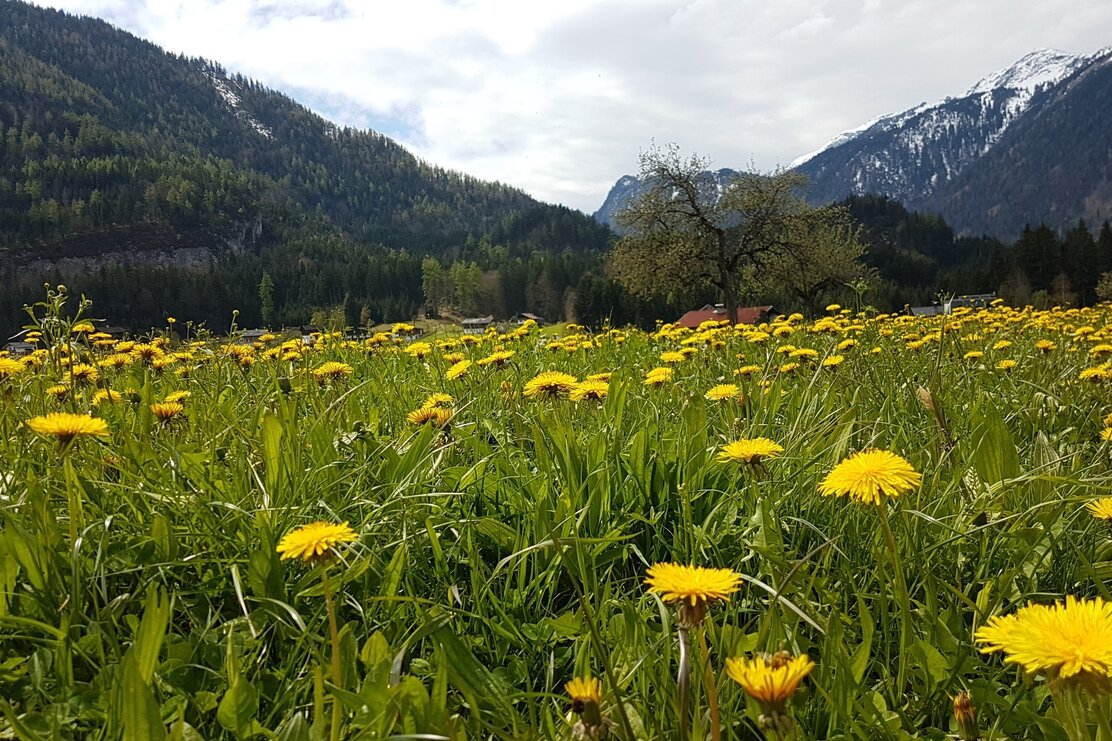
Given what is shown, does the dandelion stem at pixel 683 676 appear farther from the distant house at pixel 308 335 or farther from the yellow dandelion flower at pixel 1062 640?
the distant house at pixel 308 335

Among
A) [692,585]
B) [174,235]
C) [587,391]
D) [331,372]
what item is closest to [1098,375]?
[587,391]

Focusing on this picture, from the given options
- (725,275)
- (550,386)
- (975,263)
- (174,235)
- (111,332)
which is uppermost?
(174,235)

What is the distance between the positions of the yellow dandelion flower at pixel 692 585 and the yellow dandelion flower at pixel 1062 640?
0.89ft

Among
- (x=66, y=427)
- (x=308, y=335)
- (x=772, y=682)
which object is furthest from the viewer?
(x=308, y=335)

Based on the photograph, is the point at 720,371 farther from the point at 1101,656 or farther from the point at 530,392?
the point at 1101,656

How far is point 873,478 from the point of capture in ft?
3.45

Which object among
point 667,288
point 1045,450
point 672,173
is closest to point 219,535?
point 1045,450

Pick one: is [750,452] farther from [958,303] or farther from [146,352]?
[958,303]

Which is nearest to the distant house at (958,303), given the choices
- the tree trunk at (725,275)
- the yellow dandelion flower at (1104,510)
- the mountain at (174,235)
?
the yellow dandelion flower at (1104,510)

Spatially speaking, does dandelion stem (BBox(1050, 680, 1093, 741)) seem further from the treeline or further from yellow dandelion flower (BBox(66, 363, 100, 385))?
the treeline

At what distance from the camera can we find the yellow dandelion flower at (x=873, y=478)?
3.36 ft

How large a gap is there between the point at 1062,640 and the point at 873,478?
1.41ft

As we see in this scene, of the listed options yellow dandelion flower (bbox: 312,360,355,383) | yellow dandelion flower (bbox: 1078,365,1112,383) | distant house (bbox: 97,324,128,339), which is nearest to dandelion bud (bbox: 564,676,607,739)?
yellow dandelion flower (bbox: 312,360,355,383)

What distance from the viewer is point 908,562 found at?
1.34 meters
